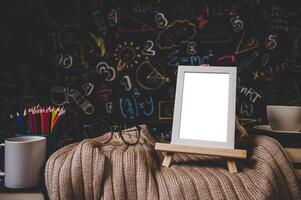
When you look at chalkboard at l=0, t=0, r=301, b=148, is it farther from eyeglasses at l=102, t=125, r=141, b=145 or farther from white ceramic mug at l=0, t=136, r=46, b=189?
white ceramic mug at l=0, t=136, r=46, b=189

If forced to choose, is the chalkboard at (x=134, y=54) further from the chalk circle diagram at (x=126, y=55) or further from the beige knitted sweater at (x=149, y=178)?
the beige knitted sweater at (x=149, y=178)

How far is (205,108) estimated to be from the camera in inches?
47.4

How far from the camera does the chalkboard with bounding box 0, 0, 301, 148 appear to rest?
1.76 m

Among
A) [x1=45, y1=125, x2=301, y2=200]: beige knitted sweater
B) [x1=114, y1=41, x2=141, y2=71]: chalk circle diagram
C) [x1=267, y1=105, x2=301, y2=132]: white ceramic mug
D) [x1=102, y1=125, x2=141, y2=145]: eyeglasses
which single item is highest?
[x1=114, y1=41, x2=141, y2=71]: chalk circle diagram

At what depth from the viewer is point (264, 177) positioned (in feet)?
3.48

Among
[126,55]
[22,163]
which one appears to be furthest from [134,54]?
[22,163]

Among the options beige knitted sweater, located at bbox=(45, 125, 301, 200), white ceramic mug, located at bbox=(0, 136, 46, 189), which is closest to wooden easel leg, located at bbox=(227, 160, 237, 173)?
beige knitted sweater, located at bbox=(45, 125, 301, 200)

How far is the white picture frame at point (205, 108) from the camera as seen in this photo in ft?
3.82

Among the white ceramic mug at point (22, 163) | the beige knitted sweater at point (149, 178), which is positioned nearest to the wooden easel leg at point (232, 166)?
the beige knitted sweater at point (149, 178)

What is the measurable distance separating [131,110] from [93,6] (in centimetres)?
54

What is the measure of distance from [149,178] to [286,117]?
0.62 metres

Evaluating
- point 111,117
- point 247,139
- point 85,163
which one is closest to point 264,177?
point 247,139

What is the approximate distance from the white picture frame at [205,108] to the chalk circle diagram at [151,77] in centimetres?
53

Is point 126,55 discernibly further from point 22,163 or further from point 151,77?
point 22,163
